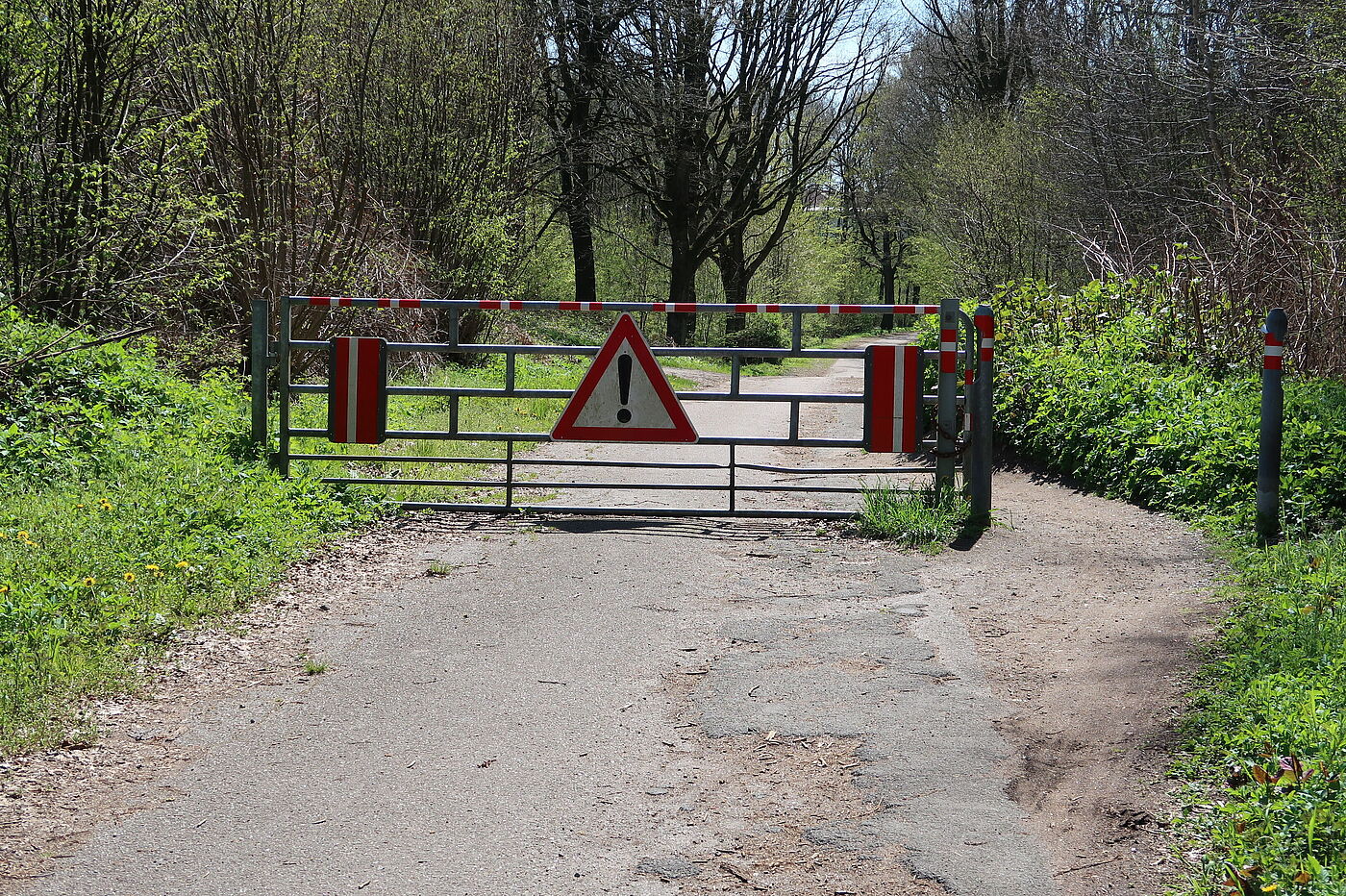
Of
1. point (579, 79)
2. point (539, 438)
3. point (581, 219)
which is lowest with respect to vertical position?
point (539, 438)

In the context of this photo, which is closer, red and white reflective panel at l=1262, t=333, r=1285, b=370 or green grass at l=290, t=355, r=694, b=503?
red and white reflective panel at l=1262, t=333, r=1285, b=370

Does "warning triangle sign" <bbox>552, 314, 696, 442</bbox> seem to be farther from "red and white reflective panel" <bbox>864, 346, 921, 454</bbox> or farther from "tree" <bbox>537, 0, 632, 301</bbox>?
"tree" <bbox>537, 0, 632, 301</bbox>

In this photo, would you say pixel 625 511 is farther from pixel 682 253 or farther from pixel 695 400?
pixel 682 253

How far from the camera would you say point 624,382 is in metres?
9.24

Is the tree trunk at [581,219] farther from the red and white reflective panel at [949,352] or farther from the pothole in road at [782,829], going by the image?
the pothole in road at [782,829]

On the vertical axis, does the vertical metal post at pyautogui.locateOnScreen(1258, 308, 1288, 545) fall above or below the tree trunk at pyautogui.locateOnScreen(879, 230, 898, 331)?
below

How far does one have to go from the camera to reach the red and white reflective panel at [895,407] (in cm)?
924

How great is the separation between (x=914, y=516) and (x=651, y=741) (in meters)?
4.48

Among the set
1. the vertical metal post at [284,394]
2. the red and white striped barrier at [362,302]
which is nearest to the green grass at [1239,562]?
the red and white striped barrier at [362,302]

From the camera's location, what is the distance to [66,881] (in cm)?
348

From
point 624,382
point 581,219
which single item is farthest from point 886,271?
point 624,382

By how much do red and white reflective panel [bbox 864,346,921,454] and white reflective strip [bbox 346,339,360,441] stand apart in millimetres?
3855

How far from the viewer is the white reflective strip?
9633mm

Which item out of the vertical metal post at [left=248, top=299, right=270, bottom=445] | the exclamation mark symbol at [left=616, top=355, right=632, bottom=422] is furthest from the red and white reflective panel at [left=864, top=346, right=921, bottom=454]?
the vertical metal post at [left=248, top=299, right=270, bottom=445]
